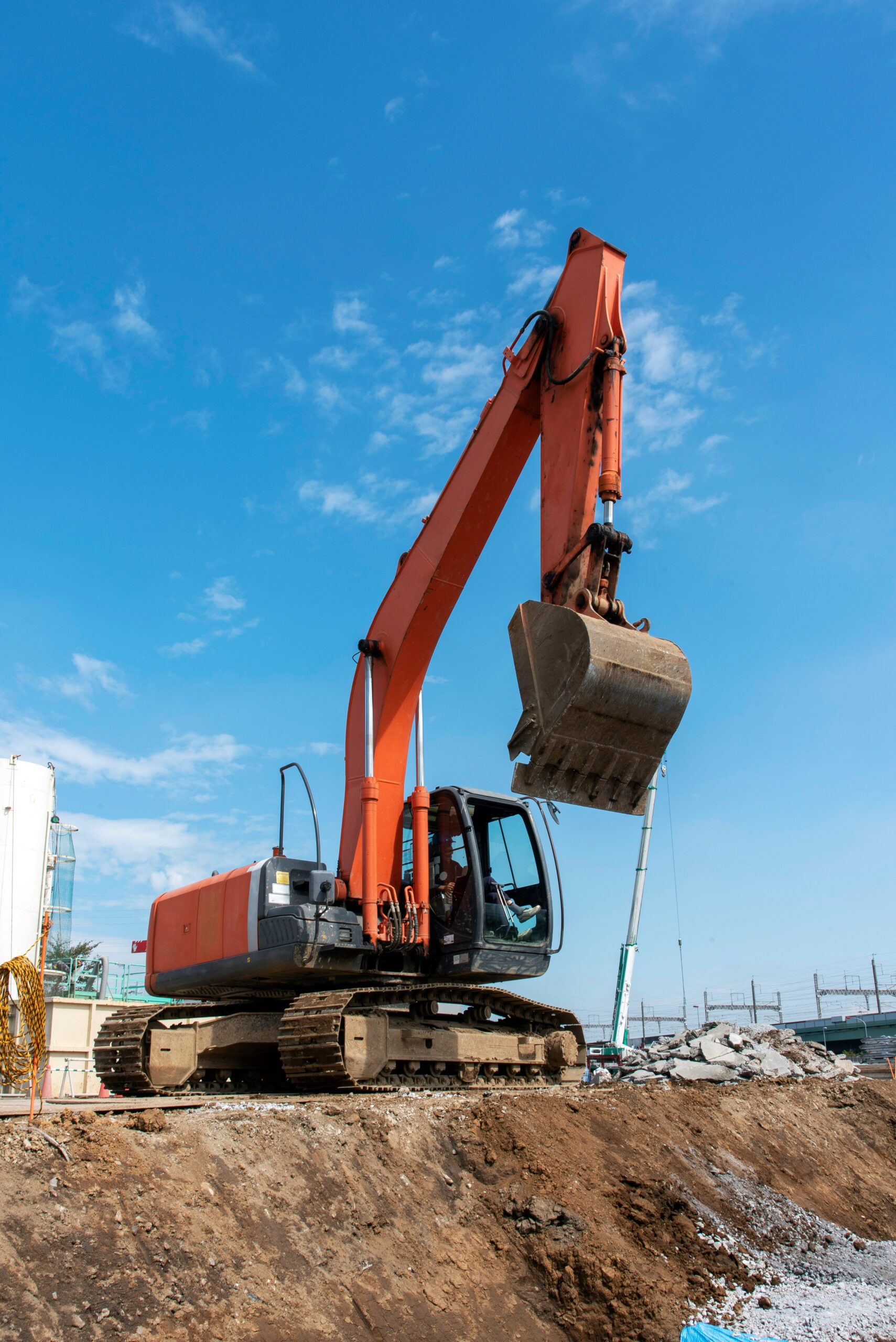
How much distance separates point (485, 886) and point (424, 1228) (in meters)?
4.11

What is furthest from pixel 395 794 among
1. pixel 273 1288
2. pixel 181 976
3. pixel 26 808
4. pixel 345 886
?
pixel 26 808

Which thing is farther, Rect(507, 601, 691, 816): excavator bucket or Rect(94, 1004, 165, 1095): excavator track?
Rect(94, 1004, 165, 1095): excavator track

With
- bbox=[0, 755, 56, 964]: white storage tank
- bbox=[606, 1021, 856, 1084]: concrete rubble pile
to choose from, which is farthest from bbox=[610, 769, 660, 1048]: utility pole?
bbox=[0, 755, 56, 964]: white storage tank

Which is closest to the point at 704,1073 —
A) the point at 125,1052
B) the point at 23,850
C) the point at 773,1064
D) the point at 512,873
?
the point at 773,1064

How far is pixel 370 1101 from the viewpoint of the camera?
7688 mm

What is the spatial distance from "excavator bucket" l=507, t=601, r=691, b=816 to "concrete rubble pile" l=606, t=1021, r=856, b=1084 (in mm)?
8118

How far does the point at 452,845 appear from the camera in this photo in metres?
9.86

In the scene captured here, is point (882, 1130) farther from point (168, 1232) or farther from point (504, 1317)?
point (168, 1232)

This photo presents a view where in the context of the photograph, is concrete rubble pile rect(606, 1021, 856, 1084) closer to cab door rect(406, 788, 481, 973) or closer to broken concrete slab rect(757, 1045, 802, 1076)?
broken concrete slab rect(757, 1045, 802, 1076)

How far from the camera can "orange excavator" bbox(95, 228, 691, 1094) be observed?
24.7ft

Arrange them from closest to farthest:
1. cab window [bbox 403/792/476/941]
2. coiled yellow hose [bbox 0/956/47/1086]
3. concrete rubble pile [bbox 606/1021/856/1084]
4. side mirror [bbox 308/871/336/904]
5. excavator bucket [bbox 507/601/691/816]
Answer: excavator bucket [bbox 507/601/691/816] < coiled yellow hose [bbox 0/956/47/1086] < side mirror [bbox 308/871/336/904] < cab window [bbox 403/792/476/941] < concrete rubble pile [bbox 606/1021/856/1084]

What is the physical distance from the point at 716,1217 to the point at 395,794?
180 inches

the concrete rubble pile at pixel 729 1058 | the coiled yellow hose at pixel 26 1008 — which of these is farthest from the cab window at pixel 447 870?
the concrete rubble pile at pixel 729 1058

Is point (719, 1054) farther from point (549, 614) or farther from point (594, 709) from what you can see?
point (549, 614)
